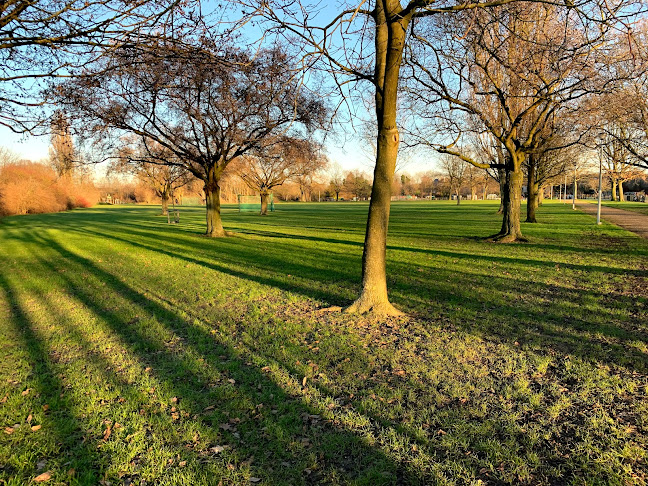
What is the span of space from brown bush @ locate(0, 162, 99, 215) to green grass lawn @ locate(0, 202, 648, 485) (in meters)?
40.2

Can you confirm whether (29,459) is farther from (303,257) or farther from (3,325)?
(303,257)

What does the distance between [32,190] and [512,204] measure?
49472 mm

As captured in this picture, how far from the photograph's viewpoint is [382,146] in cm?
590

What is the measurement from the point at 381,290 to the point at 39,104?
6.40m

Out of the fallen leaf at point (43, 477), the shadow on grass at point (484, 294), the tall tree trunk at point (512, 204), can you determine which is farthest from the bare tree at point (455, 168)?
the fallen leaf at point (43, 477)

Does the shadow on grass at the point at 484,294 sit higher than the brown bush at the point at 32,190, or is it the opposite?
the brown bush at the point at 32,190

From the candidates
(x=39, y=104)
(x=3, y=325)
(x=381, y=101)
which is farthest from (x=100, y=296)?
(x=381, y=101)

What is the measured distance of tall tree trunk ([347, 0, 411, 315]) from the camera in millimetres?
5727

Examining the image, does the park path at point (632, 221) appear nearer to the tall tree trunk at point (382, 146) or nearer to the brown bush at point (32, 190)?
the tall tree trunk at point (382, 146)

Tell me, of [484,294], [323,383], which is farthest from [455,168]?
[323,383]

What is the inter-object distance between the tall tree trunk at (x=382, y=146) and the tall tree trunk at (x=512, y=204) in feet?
34.6

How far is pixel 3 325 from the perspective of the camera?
6023mm

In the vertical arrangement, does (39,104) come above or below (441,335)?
above

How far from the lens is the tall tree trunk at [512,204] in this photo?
47.8 feet
